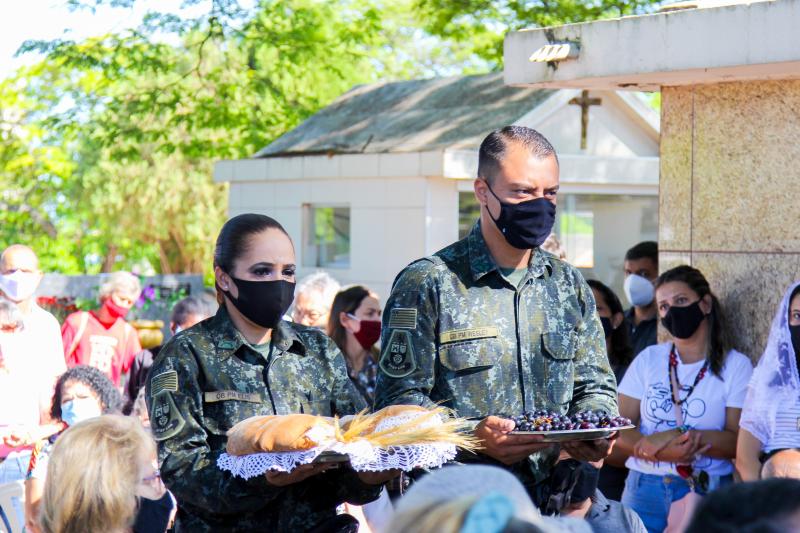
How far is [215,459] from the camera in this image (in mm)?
3299

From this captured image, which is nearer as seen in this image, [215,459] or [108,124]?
[215,459]

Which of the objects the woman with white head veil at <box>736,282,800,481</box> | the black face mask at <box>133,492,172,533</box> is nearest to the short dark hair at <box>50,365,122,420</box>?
the black face mask at <box>133,492,172,533</box>

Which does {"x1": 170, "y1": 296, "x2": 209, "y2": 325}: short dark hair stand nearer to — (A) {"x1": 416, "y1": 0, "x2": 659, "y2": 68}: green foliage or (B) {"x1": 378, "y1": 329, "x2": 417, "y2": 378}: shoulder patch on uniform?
(B) {"x1": 378, "y1": 329, "x2": 417, "y2": 378}: shoulder patch on uniform

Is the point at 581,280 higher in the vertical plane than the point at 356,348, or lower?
higher

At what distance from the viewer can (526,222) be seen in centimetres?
376

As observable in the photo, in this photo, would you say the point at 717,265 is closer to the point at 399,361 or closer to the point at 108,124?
the point at 399,361

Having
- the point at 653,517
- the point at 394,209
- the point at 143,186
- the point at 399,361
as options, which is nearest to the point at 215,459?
the point at 399,361

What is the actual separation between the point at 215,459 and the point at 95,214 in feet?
96.9

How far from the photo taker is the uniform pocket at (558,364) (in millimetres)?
3760

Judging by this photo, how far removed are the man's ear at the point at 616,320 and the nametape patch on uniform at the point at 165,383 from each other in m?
3.93

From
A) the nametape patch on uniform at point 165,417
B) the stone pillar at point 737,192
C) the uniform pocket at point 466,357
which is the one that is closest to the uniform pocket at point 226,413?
the nametape patch on uniform at point 165,417

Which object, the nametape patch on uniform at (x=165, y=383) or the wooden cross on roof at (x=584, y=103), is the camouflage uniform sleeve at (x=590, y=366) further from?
the wooden cross on roof at (x=584, y=103)

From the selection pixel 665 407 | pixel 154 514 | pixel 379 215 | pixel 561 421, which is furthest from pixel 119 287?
pixel 561 421

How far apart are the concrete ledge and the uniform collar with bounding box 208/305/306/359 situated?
9.22 ft
